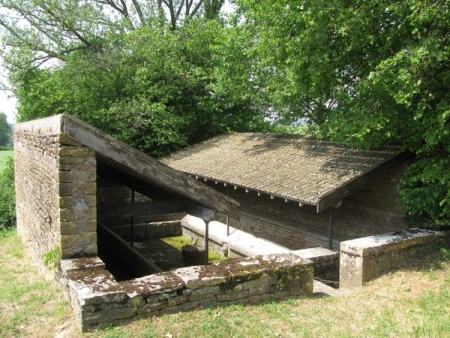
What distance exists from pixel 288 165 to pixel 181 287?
5783 mm

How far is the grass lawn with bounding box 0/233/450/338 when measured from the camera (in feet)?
14.0

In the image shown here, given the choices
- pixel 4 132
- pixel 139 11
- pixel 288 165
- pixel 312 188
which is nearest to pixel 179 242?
pixel 288 165

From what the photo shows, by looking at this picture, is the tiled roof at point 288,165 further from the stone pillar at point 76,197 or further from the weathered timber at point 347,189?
the stone pillar at point 76,197

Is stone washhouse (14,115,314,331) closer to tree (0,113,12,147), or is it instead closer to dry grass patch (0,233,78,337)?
dry grass patch (0,233,78,337)

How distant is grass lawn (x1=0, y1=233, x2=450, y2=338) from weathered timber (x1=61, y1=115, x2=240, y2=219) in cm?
182

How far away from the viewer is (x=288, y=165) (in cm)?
967

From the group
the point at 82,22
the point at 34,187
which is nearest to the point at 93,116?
the point at 82,22

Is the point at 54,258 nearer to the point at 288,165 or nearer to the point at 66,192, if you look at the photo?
the point at 66,192

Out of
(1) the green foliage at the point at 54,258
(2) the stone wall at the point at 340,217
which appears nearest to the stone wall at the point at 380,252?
(2) the stone wall at the point at 340,217

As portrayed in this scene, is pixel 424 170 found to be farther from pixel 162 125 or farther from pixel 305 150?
pixel 162 125

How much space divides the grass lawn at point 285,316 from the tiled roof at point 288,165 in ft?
7.07

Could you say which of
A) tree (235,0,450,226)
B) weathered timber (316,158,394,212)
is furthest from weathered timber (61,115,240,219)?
tree (235,0,450,226)

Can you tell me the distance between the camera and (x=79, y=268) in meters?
4.80

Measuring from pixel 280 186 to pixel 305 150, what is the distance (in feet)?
8.74
